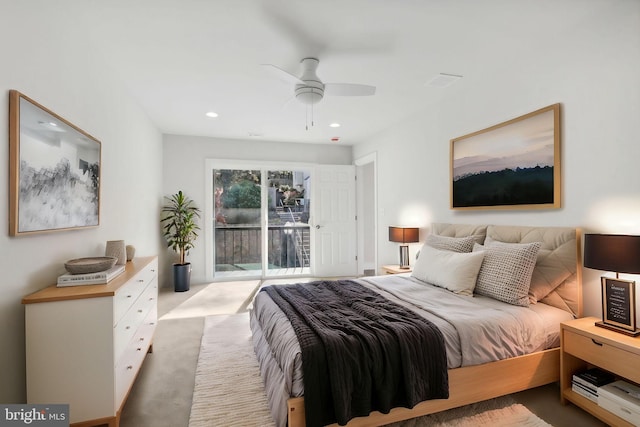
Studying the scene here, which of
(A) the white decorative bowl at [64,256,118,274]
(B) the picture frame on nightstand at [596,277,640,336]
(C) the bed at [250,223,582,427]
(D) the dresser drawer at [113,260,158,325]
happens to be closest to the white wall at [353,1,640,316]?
(C) the bed at [250,223,582,427]

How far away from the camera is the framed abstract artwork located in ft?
5.10

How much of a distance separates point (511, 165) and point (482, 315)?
1479mm

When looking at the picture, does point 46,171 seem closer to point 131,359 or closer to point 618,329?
point 131,359

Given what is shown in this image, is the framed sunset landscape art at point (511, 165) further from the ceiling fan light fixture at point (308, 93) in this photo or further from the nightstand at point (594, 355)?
the ceiling fan light fixture at point (308, 93)

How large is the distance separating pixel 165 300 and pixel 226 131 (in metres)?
2.77

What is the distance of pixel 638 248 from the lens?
1.69 meters

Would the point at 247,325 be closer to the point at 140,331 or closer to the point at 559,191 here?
the point at 140,331

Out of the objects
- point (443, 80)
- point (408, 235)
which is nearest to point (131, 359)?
point (408, 235)

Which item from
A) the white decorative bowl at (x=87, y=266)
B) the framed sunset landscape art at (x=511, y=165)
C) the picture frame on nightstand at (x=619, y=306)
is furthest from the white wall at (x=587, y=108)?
the white decorative bowl at (x=87, y=266)

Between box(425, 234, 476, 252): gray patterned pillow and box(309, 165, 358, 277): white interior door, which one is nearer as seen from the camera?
box(425, 234, 476, 252): gray patterned pillow

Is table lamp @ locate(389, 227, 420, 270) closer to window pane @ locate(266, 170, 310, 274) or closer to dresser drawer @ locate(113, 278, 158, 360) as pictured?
window pane @ locate(266, 170, 310, 274)

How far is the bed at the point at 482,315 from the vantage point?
5.94 feet

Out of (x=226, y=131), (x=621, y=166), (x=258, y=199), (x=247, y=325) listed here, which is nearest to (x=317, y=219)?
(x=258, y=199)

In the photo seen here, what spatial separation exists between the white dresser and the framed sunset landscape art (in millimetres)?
3110
